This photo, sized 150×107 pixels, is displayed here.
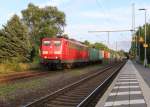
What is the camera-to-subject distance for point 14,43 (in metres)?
52.8

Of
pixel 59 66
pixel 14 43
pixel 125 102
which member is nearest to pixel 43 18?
pixel 14 43

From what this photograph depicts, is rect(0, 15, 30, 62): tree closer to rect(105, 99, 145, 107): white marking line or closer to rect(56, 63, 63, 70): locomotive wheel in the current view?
rect(56, 63, 63, 70): locomotive wheel

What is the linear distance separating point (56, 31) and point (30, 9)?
10.8m

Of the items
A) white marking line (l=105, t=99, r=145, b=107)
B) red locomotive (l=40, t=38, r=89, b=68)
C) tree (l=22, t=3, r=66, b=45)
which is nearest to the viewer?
white marking line (l=105, t=99, r=145, b=107)

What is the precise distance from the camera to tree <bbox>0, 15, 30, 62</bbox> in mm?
51438

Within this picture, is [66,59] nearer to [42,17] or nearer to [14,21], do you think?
[14,21]

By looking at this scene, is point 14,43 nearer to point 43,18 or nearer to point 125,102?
point 125,102

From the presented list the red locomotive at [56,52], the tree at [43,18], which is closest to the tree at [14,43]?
the red locomotive at [56,52]

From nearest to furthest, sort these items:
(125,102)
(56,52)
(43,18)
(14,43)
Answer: (125,102) < (56,52) < (14,43) < (43,18)

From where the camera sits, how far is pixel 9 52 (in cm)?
5194

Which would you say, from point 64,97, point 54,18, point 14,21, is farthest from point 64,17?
point 64,97

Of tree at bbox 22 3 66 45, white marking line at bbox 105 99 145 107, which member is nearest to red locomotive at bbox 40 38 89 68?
white marking line at bbox 105 99 145 107

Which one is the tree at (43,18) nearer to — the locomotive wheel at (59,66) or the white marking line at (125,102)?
the locomotive wheel at (59,66)

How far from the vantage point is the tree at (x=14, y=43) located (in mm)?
51438
